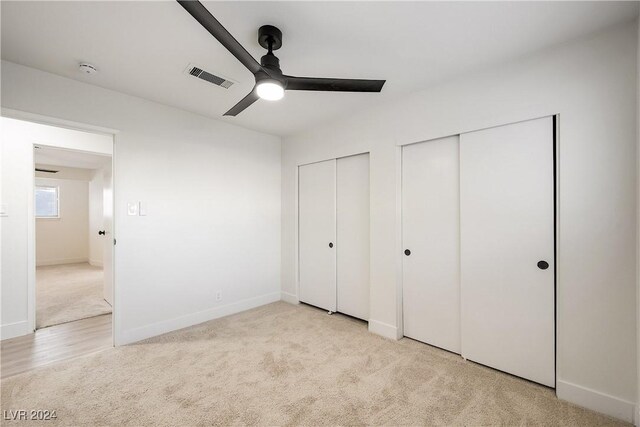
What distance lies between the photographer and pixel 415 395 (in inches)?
77.5

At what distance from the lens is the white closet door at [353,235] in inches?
129

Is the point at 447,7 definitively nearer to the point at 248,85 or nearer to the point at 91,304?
the point at 248,85

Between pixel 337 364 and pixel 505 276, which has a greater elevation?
pixel 505 276

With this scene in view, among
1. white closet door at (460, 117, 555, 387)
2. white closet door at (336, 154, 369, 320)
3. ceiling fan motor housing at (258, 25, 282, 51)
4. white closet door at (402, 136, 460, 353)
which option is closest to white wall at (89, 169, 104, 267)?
white closet door at (336, 154, 369, 320)

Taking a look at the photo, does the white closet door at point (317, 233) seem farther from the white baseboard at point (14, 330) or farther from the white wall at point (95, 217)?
the white wall at point (95, 217)

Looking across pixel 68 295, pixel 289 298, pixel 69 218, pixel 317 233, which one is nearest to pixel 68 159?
pixel 69 218

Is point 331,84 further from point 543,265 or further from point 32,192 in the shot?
point 32,192

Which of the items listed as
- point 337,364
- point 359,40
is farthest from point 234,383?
point 359,40

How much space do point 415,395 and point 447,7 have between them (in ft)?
8.11

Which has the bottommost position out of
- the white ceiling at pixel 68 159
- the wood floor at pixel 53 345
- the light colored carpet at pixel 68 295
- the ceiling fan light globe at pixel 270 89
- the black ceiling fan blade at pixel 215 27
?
the wood floor at pixel 53 345

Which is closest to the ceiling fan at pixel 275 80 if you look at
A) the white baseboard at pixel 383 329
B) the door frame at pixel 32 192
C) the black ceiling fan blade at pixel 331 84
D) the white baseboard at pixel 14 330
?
the black ceiling fan blade at pixel 331 84

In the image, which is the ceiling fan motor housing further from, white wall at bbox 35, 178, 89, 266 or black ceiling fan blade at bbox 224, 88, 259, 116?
white wall at bbox 35, 178, 89, 266

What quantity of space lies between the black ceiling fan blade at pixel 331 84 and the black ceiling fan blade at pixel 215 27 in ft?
0.82

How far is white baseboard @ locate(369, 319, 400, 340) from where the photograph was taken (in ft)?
9.34
